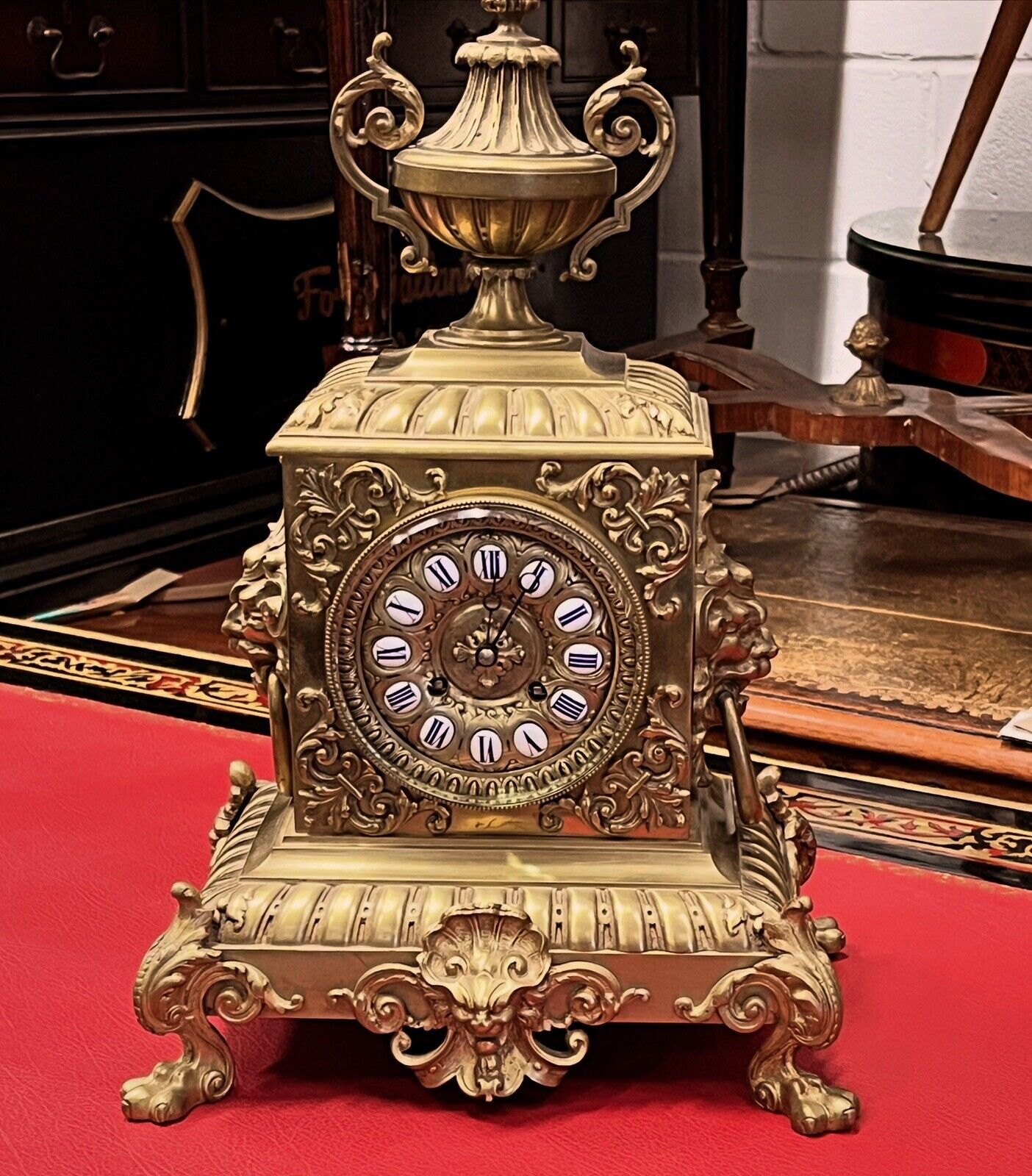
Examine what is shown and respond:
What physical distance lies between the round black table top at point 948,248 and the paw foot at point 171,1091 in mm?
1917

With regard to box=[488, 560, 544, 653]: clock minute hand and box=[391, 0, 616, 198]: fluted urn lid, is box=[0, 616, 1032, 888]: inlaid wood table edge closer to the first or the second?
box=[488, 560, 544, 653]: clock minute hand

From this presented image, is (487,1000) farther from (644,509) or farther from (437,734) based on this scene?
(644,509)

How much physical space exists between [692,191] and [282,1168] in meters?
3.06

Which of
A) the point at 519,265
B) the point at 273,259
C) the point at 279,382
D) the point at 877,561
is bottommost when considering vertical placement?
the point at 877,561

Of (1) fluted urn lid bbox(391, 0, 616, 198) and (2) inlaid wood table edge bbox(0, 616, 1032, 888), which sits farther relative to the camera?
(2) inlaid wood table edge bbox(0, 616, 1032, 888)

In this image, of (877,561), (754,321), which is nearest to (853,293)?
(754,321)

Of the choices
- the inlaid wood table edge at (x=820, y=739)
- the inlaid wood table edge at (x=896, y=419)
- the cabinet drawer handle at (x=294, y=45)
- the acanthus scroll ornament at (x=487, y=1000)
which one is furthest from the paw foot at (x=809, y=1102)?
the cabinet drawer handle at (x=294, y=45)

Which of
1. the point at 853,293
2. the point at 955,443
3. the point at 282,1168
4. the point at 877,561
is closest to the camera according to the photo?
the point at 282,1168

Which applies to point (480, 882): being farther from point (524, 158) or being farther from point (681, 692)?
point (524, 158)

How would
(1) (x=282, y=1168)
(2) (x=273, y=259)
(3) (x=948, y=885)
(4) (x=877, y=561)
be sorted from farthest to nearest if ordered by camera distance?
(2) (x=273, y=259) < (4) (x=877, y=561) < (3) (x=948, y=885) < (1) (x=282, y=1168)

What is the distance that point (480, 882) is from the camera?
3.58 ft

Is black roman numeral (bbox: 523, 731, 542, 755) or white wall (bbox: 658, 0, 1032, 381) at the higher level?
white wall (bbox: 658, 0, 1032, 381)

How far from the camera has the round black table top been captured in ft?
8.57

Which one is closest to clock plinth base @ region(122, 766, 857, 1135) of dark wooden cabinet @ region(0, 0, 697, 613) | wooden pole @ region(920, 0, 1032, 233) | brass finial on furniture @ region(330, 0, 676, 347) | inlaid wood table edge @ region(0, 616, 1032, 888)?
brass finial on furniture @ region(330, 0, 676, 347)
